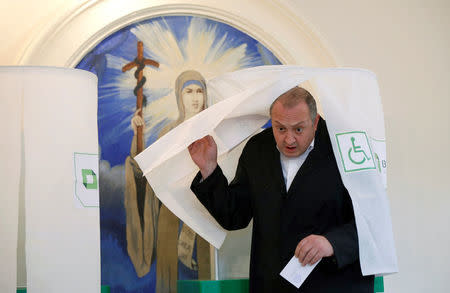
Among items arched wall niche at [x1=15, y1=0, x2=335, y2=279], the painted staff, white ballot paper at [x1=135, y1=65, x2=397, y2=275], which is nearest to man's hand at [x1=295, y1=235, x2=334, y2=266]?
white ballot paper at [x1=135, y1=65, x2=397, y2=275]

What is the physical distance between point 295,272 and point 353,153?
656 mm

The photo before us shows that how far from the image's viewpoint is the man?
3229mm

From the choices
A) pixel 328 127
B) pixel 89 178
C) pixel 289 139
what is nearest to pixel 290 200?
pixel 289 139

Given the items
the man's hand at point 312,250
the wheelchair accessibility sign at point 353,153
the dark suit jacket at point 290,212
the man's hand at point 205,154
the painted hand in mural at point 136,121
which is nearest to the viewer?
the man's hand at point 312,250

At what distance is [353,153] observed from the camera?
11.0 feet

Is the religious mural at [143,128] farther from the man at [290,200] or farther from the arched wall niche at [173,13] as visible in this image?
the man at [290,200]

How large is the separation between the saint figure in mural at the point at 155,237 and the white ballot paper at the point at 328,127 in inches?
18.5

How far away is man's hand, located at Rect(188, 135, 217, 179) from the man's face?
1.08ft

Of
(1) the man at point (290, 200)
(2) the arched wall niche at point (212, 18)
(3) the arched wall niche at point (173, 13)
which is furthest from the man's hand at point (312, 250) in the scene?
(3) the arched wall niche at point (173, 13)

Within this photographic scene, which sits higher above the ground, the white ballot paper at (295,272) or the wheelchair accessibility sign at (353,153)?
the wheelchair accessibility sign at (353,153)

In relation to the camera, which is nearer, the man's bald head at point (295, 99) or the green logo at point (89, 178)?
the green logo at point (89, 178)

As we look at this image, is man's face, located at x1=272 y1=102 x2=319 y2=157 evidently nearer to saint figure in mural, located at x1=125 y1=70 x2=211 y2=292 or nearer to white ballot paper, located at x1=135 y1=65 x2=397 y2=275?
white ballot paper, located at x1=135 y1=65 x2=397 y2=275

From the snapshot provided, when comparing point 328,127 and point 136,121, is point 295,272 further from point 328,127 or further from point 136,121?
point 136,121

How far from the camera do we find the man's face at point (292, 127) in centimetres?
333
